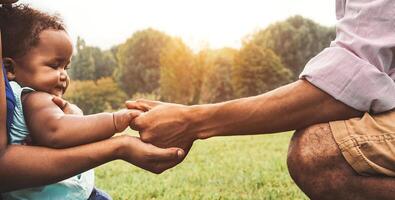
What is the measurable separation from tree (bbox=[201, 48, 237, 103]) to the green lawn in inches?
1523

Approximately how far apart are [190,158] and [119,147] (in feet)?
21.2

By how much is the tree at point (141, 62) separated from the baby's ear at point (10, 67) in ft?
172

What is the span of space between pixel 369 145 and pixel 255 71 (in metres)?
41.2

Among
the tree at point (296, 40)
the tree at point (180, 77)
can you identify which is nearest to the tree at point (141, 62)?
the tree at point (180, 77)

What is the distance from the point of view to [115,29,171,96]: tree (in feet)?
185

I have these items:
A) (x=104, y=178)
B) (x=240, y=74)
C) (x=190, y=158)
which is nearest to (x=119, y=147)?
(x=104, y=178)

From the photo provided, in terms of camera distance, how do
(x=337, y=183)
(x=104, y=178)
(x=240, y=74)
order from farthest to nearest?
1. (x=240, y=74)
2. (x=104, y=178)
3. (x=337, y=183)

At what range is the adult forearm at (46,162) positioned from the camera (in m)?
2.38

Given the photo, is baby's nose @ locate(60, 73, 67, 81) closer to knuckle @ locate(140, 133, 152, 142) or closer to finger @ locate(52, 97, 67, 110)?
finger @ locate(52, 97, 67, 110)

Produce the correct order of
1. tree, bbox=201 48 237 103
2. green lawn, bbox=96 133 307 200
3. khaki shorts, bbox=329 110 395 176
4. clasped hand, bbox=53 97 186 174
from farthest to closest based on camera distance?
tree, bbox=201 48 237 103, green lawn, bbox=96 133 307 200, clasped hand, bbox=53 97 186 174, khaki shorts, bbox=329 110 395 176

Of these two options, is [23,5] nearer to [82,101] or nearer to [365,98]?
[365,98]

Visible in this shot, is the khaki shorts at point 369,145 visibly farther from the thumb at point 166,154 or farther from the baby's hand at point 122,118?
the baby's hand at point 122,118

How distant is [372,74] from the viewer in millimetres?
2434

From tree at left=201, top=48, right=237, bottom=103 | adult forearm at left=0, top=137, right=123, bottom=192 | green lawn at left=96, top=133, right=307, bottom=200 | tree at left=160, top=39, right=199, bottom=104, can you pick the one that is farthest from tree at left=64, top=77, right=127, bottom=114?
adult forearm at left=0, top=137, right=123, bottom=192
